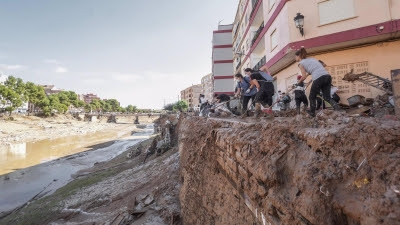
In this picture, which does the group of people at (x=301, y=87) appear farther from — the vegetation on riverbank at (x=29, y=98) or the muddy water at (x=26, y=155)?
the vegetation on riverbank at (x=29, y=98)

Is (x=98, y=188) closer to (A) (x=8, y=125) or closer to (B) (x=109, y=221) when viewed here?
(B) (x=109, y=221)

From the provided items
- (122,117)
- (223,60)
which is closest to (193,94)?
(122,117)

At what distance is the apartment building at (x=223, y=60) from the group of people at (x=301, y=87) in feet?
72.4

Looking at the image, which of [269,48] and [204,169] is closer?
[204,169]

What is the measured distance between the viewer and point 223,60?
3138 centimetres

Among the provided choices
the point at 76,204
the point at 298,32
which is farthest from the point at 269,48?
the point at 76,204

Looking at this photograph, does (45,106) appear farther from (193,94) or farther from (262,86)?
(262,86)

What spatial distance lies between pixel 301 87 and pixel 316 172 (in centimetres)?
467

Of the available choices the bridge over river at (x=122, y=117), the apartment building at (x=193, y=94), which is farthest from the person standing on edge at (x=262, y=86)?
the apartment building at (x=193, y=94)

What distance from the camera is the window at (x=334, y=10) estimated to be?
9.39 meters

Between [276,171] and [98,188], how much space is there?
1137 cm

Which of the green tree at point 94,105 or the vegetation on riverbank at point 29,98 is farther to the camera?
the green tree at point 94,105

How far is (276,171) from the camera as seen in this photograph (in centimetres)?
255

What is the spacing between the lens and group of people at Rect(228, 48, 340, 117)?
4438 mm
